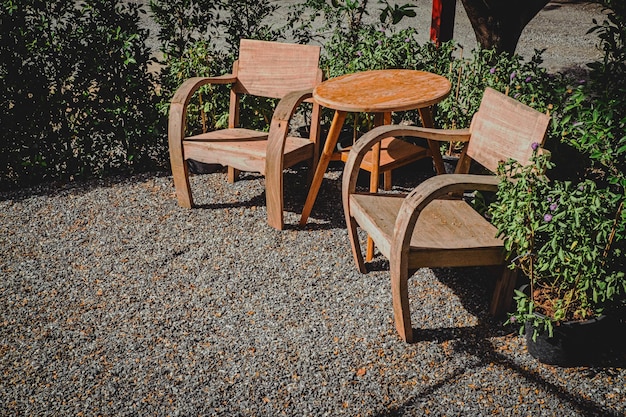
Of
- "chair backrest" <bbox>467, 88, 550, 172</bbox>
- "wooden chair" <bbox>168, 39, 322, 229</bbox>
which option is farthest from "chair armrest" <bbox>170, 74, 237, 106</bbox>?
"chair backrest" <bbox>467, 88, 550, 172</bbox>

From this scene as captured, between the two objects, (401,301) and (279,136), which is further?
(279,136)

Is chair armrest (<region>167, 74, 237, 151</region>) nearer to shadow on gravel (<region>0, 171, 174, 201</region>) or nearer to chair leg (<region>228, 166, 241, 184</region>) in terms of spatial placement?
chair leg (<region>228, 166, 241, 184</region>)

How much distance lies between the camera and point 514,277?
3.09 metres

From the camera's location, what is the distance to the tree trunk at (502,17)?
4.93 m

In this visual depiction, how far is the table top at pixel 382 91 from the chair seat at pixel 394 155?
463mm

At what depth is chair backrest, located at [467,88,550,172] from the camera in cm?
291

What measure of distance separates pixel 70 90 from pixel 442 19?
324 centimetres

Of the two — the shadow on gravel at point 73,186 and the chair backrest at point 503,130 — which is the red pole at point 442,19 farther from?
the shadow on gravel at point 73,186

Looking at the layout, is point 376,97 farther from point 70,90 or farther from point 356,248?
point 70,90

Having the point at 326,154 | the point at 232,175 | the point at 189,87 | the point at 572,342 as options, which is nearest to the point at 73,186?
the point at 232,175

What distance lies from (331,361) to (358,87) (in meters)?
1.84

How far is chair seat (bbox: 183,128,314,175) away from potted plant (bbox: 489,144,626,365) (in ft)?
5.35

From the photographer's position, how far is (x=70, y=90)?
488cm

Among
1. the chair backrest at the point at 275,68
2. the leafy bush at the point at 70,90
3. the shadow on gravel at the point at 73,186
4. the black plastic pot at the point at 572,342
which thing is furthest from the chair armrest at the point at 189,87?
the black plastic pot at the point at 572,342
